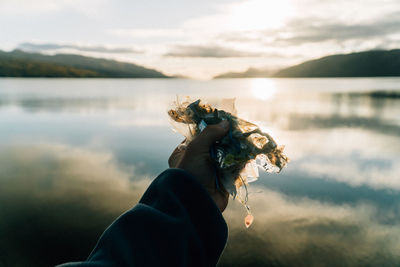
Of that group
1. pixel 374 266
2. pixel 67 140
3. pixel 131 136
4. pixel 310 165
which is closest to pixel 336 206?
pixel 374 266

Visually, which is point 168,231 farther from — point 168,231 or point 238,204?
point 238,204

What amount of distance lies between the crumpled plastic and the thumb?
11 centimetres

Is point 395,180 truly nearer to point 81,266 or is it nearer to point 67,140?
point 81,266

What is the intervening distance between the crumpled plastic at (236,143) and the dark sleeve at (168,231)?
61cm

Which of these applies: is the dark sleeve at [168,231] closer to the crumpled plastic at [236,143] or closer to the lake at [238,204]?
the crumpled plastic at [236,143]

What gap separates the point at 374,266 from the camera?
18.7 feet

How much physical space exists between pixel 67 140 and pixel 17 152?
296cm

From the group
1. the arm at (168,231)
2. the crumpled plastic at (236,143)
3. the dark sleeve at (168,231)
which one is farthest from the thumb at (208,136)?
the dark sleeve at (168,231)

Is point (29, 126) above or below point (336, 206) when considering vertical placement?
above

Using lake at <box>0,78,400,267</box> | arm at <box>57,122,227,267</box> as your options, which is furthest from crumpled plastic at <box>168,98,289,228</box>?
arm at <box>57,122,227,267</box>

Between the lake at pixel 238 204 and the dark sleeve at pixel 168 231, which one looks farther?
the lake at pixel 238 204

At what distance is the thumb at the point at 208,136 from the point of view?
2.29m

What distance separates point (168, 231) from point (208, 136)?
925 mm

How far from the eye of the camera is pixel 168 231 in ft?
5.34
